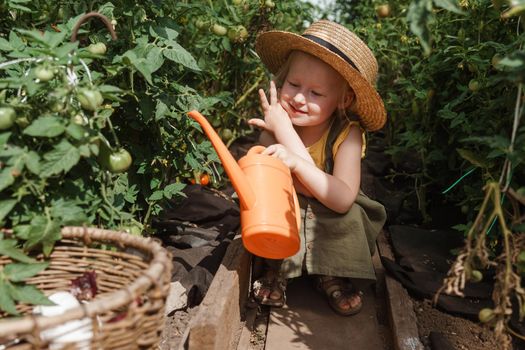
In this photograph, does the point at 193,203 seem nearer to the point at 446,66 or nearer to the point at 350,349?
the point at 350,349

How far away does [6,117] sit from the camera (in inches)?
62.0

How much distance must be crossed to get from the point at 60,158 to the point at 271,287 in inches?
46.3

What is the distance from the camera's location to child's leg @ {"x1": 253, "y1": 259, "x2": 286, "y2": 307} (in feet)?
8.03

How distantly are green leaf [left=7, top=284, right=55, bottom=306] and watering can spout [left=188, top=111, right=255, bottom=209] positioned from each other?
687mm

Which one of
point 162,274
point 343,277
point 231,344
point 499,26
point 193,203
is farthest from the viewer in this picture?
point 193,203

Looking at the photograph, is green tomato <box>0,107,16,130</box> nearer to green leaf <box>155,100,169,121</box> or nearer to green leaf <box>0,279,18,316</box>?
green leaf <box>0,279,18,316</box>

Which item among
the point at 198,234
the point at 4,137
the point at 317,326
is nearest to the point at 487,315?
Result: the point at 317,326

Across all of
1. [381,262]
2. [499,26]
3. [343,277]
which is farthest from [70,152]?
[499,26]

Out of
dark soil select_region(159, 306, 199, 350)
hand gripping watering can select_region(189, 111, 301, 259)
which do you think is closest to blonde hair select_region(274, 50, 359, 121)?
hand gripping watering can select_region(189, 111, 301, 259)

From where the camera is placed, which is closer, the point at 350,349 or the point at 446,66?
the point at 350,349

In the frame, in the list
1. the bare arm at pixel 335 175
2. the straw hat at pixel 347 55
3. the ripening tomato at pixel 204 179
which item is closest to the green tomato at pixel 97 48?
the bare arm at pixel 335 175

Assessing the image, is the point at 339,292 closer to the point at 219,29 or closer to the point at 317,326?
the point at 317,326

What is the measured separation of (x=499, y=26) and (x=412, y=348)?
155cm

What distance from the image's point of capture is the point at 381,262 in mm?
2748
